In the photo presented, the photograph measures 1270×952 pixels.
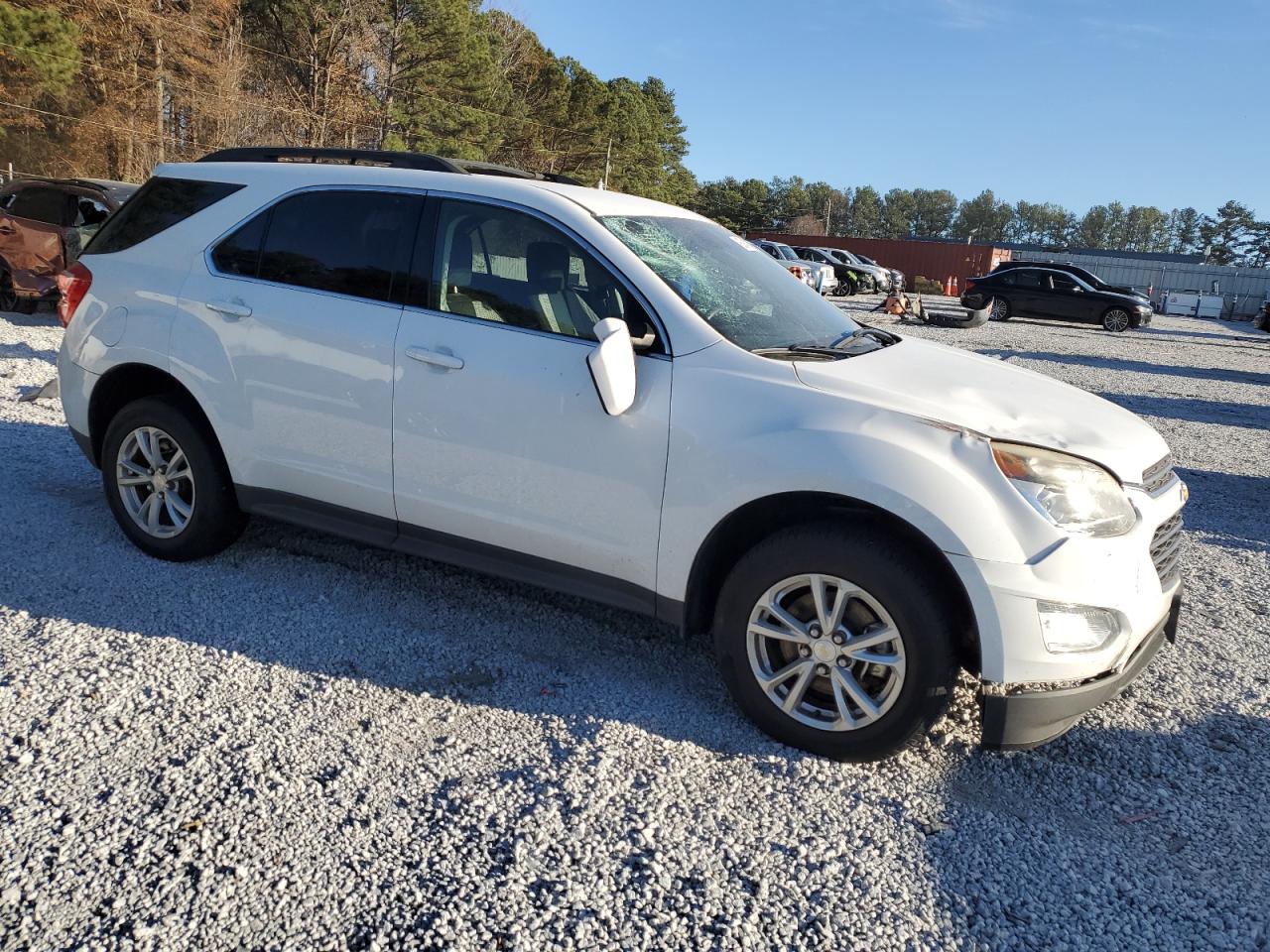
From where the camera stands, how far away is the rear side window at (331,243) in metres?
3.93

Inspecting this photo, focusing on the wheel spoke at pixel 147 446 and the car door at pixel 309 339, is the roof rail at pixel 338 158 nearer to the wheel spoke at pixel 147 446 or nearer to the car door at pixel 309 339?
the car door at pixel 309 339

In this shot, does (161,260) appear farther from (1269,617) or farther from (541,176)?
(1269,617)

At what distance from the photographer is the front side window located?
3.52m

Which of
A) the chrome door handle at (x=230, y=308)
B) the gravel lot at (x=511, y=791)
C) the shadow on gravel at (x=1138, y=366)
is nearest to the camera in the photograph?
the gravel lot at (x=511, y=791)

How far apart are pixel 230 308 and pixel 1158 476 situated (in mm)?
3742

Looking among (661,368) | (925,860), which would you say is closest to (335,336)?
(661,368)

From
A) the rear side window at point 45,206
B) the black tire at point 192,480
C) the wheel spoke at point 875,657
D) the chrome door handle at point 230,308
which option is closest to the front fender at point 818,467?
the wheel spoke at point 875,657

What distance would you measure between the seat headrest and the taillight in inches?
92.5

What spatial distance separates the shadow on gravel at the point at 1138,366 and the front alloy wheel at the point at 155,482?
570 inches

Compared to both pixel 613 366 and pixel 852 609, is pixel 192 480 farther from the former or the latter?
pixel 852 609

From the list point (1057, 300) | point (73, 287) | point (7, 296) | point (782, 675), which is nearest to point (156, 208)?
point (73, 287)

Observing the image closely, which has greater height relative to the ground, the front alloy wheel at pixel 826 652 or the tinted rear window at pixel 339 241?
the tinted rear window at pixel 339 241

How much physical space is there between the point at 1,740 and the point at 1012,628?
3171mm

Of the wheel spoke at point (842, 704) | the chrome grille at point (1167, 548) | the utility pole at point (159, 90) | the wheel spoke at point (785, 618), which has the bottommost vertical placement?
the wheel spoke at point (842, 704)
